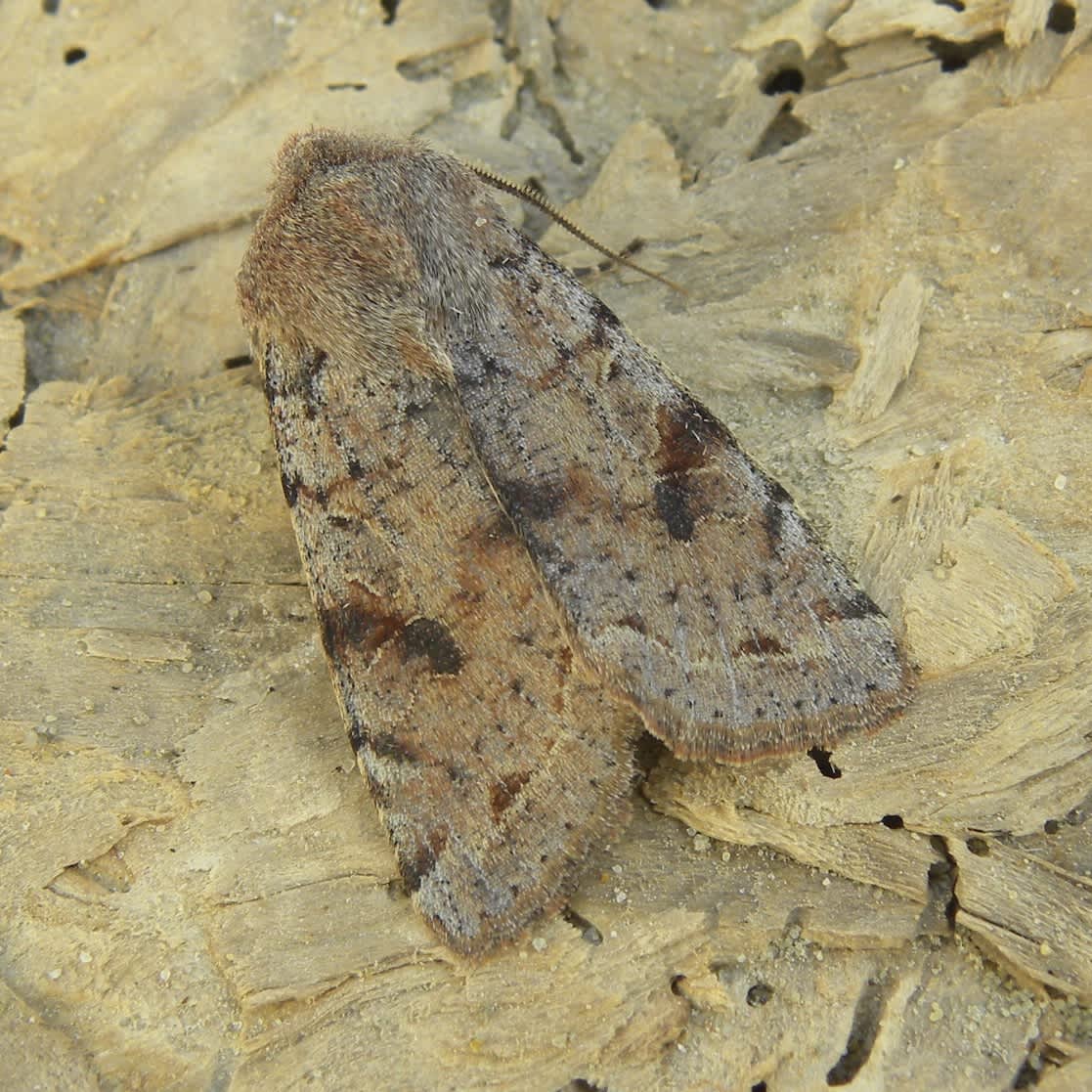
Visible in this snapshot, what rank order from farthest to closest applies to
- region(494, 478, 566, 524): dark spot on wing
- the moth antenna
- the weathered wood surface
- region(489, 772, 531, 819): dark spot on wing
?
the moth antenna < region(494, 478, 566, 524): dark spot on wing < region(489, 772, 531, 819): dark spot on wing < the weathered wood surface

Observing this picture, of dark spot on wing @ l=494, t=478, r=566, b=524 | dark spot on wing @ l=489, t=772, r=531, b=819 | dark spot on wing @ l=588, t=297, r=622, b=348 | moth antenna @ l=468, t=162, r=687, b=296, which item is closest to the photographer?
dark spot on wing @ l=489, t=772, r=531, b=819

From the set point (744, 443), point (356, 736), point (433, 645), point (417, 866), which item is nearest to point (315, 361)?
point (433, 645)

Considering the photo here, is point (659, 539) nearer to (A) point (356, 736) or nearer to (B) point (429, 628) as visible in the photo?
(B) point (429, 628)

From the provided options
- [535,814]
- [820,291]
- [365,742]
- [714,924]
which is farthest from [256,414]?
[714,924]

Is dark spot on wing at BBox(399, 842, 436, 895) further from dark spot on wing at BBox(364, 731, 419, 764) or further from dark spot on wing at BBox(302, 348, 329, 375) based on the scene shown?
dark spot on wing at BBox(302, 348, 329, 375)

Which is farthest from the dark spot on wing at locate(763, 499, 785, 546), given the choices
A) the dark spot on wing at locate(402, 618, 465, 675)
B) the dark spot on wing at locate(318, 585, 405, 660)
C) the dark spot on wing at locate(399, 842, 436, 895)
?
the dark spot on wing at locate(399, 842, 436, 895)

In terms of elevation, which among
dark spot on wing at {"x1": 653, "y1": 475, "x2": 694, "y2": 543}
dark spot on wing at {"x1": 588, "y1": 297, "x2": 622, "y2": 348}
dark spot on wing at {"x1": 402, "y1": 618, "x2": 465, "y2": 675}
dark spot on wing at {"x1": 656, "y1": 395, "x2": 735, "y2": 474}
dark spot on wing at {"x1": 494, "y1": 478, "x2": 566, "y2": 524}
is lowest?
dark spot on wing at {"x1": 402, "y1": 618, "x2": 465, "y2": 675}

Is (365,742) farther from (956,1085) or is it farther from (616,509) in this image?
(956,1085)

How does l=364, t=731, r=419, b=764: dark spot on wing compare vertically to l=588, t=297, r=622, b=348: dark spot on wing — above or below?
below

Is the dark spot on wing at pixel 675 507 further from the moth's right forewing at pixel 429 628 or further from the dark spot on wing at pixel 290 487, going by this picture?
the dark spot on wing at pixel 290 487
